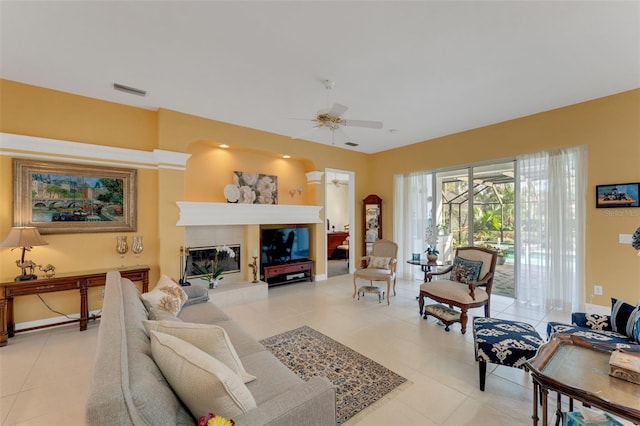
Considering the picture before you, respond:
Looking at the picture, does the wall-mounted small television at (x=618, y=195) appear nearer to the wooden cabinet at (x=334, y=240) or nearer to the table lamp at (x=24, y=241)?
the wooden cabinet at (x=334, y=240)

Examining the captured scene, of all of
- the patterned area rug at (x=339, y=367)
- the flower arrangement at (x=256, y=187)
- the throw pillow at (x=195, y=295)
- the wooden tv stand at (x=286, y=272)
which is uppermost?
the flower arrangement at (x=256, y=187)

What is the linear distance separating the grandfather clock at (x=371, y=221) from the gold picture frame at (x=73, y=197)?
4878 mm

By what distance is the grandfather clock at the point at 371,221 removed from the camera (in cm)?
667

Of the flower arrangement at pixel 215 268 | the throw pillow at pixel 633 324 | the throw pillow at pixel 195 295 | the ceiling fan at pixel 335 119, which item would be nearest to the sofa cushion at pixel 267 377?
the throw pillow at pixel 195 295

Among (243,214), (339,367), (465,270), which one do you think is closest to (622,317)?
(465,270)

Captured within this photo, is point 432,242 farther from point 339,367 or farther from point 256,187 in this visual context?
point 256,187

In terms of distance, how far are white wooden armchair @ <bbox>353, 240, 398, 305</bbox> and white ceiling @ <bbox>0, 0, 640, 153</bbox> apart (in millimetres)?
2538

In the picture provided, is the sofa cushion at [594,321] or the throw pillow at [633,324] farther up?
the throw pillow at [633,324]

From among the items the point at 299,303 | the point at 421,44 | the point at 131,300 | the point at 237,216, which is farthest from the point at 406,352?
the point at 237,216

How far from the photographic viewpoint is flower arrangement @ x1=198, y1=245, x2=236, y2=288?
450 cm

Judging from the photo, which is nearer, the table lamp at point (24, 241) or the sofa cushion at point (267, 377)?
the sofa cushion at point (267, 377)

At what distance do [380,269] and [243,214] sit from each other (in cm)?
274

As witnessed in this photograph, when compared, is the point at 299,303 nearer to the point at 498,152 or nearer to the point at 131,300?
the point at 131,300

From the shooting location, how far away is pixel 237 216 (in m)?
4.86
